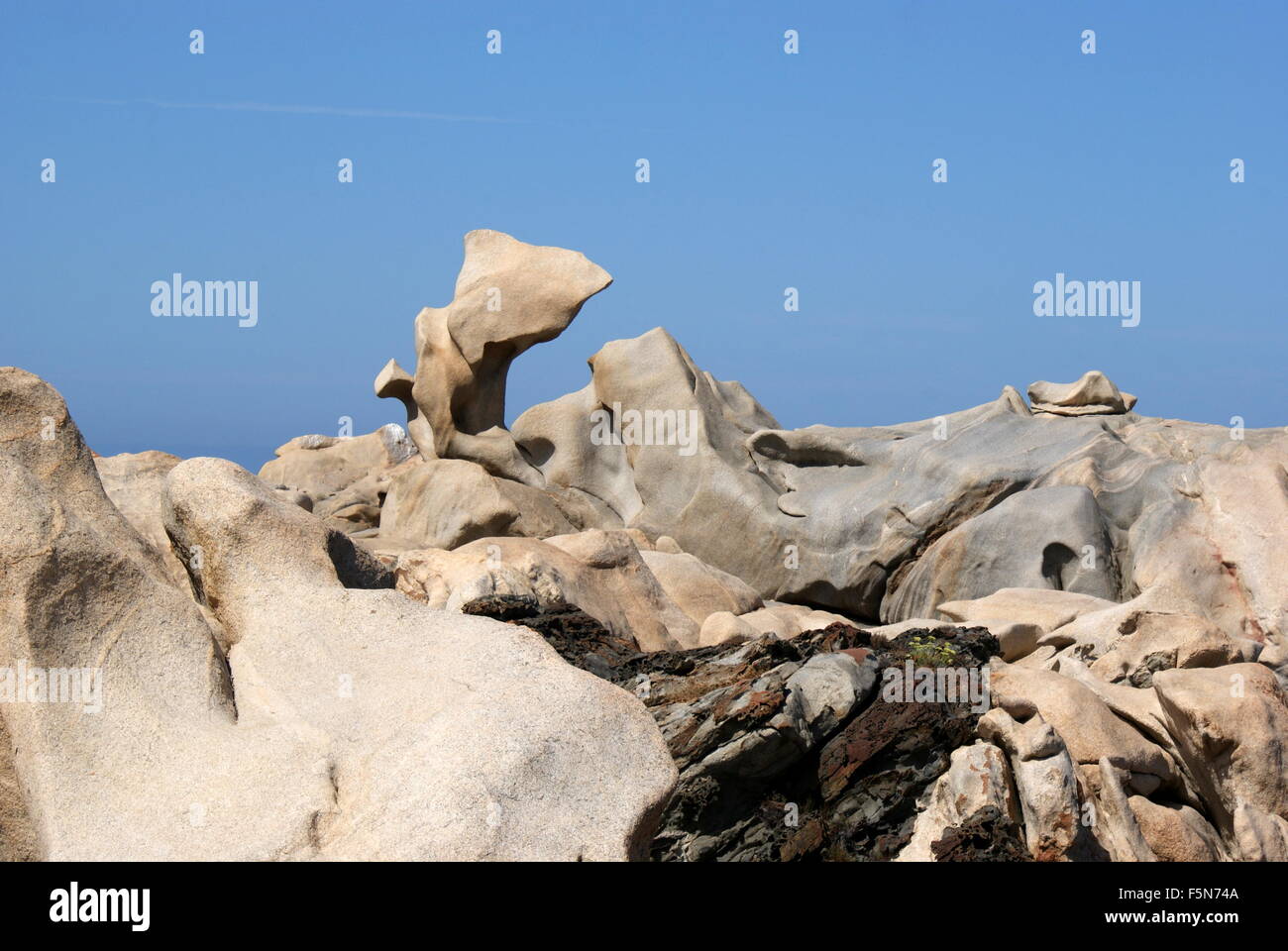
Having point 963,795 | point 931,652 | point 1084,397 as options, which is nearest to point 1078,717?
point 931,652

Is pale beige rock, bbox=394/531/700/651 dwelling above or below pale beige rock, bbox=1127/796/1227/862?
above

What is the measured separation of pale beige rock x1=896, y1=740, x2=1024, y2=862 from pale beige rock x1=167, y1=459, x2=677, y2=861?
1471mm

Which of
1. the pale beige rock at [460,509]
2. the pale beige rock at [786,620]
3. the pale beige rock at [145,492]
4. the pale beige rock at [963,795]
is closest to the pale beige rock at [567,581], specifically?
the pale beige rock at [786,620]

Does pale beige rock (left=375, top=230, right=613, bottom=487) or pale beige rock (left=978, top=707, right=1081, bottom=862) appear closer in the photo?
pale beige rock (left=978, top=707, right=1081, bottom=862)

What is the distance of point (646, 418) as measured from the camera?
15023 mm

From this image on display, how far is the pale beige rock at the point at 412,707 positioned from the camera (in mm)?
4926

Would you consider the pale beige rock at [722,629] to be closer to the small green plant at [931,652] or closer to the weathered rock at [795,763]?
the small green plant at [931,652]

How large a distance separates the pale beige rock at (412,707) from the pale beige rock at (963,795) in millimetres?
1471

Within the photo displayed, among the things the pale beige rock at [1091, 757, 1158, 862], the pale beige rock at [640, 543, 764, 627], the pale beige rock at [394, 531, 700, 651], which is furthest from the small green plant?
the pale beige rock at [640, 543, 764, 627]

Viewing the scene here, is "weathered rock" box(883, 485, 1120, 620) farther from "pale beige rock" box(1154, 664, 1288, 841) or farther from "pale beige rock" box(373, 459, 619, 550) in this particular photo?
"pale beige rock" box(1154, 664, 1288, 841)

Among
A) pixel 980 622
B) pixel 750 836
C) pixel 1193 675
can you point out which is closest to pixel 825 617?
pixel 980 622

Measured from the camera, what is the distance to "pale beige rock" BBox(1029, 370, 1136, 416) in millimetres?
15000

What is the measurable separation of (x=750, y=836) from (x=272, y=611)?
7.45ft
